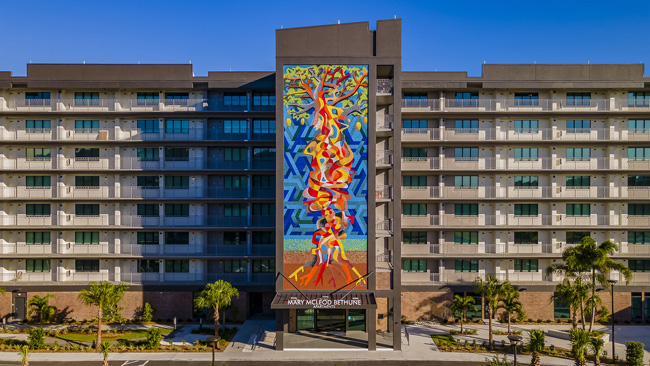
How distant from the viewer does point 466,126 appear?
39125 millimetres

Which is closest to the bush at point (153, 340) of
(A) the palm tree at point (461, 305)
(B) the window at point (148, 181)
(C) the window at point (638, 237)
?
(B) the window at point (148, 181)

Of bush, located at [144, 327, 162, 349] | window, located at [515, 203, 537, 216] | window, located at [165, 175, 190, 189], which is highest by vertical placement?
window, located at [165, 175, 190, 189]

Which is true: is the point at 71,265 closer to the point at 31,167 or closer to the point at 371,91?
the point at 31,167

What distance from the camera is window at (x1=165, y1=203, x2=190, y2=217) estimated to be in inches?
1535

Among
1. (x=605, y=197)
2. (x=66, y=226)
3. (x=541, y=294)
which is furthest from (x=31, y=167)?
(x=605, y=197)

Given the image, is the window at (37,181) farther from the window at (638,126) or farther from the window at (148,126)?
the window at (638,126)

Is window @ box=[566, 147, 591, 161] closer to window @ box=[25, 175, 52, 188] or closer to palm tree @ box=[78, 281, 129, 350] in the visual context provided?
palm tree @ box=[78, 281, 129, 350]

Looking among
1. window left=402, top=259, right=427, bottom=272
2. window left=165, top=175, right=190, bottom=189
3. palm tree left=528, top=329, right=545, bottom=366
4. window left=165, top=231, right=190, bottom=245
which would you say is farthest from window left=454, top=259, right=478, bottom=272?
window left=165, top=175, right=190, bottom=189

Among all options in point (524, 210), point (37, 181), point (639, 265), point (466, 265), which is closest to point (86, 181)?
point (37, 181)

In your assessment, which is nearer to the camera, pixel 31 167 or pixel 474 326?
pixel 474 326

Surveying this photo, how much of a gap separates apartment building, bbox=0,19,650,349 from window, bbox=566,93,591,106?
13cm

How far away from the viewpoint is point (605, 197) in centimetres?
3866

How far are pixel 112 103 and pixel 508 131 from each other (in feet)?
123

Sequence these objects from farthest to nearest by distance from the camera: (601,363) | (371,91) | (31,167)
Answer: (31,167)
(371,91)
(601,363)
